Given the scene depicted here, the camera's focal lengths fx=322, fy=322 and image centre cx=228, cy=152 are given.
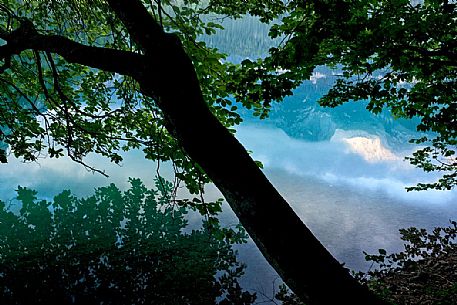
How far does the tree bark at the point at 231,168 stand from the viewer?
2.06 m

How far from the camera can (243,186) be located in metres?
2.19

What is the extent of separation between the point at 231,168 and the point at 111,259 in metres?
15.6

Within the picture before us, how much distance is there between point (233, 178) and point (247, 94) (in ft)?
12.2

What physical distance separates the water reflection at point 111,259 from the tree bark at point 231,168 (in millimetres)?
6771

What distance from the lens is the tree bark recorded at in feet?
6.77

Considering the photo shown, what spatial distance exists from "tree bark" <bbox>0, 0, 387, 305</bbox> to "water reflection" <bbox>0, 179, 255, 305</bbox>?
6771mm

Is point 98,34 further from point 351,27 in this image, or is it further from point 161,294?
point 161,294

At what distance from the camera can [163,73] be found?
2334 mm

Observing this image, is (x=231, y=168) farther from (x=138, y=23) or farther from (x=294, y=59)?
(x=294, y=59)

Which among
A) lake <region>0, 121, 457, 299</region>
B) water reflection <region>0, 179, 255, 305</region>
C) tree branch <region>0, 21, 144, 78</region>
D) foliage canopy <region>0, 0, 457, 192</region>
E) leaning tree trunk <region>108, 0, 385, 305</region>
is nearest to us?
leaning tree trunk <region>108, 0, 385, 305</region>

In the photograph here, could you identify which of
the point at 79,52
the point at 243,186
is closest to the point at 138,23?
the point at 79,52

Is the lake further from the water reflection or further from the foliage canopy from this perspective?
the foliage canopy

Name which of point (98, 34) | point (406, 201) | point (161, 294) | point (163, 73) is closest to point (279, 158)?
point (406, 201)

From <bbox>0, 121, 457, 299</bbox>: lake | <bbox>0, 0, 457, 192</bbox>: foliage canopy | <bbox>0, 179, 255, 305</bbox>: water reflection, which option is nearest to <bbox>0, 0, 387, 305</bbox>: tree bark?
<bbox>0, 0, 457, 192</bbox>: foliage canopy
